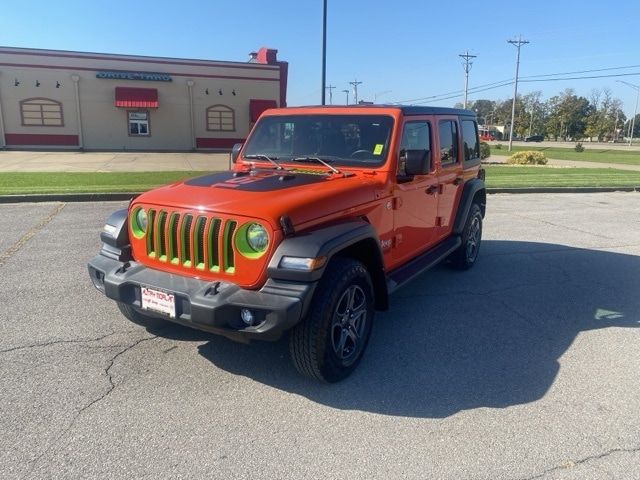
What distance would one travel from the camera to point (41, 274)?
5.68 m

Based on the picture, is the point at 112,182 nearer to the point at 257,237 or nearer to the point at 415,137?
the point at 415,137

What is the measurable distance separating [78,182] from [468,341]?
12922mm

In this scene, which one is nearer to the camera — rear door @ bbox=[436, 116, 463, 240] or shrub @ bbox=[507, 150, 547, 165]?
rear door @ bbox=[436, 116, 463, 240]

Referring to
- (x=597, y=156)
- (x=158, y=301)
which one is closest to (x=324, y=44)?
(x=158, y=301)

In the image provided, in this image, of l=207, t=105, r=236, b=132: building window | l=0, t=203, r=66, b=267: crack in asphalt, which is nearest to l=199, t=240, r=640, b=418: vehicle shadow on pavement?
l=0, t=203, r=66, b=267: crack in asphalt

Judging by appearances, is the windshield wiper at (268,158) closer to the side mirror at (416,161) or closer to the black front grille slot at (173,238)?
the side mirror at (416,161)

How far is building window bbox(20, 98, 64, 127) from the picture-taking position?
29.9m

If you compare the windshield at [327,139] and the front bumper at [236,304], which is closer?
the front bumper at [236,304]

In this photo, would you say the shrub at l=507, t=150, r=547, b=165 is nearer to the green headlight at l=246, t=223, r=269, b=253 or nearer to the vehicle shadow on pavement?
the vehicle shadow on pavement

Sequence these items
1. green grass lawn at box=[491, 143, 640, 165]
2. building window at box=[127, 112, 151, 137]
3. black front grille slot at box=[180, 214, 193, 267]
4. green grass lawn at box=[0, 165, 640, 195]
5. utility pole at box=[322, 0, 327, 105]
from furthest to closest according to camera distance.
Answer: green grass lawn at box=[491, 143, 640, 165]
building window at box=[127, 112, 151, 137]
utility pole at box=[322, 0, 327, 105]
green grass lawn at box=[0, 165, 640, 195]
black front grille slot at box=[180, 214, 193, 267]

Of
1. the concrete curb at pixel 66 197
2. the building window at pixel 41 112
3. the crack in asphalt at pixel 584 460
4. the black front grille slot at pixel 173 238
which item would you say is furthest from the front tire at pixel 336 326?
the building window at pixel 41 112

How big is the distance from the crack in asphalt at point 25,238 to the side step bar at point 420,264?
481 centimetres

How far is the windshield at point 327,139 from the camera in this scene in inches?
166

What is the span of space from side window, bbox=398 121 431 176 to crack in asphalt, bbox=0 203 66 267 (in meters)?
4.98
